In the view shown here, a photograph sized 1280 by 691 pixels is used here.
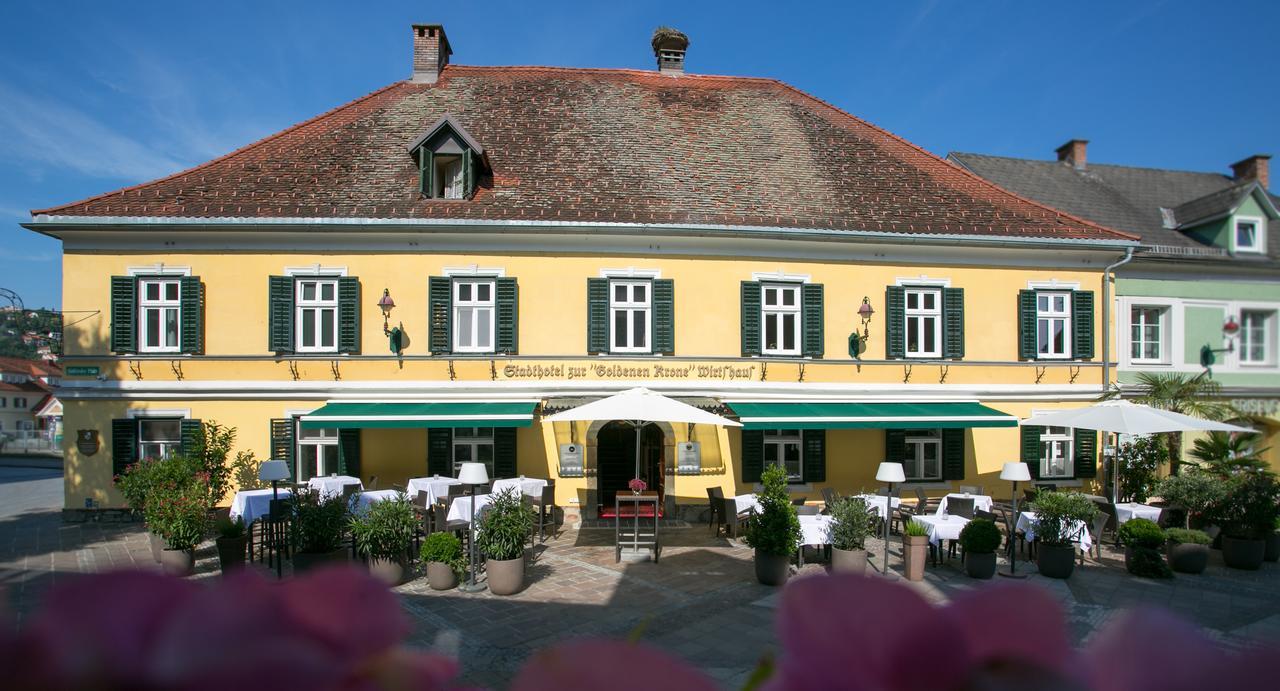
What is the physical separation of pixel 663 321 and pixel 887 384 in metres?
5.25

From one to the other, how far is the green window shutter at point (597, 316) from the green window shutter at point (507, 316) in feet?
5.05

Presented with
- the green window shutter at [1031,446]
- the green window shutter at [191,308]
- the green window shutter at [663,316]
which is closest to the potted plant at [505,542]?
the green window shutter at [663,316]

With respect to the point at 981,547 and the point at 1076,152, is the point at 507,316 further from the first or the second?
the point at 1076,152

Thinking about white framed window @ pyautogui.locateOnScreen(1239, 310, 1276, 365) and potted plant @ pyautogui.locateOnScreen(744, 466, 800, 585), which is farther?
white framed window @ pyautogui.locateOnScreen(1239, 310, 1276, 365)

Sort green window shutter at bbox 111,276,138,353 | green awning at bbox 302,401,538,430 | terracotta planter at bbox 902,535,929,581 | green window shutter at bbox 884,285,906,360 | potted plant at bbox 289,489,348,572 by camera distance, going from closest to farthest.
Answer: potted plant at bbox 289,489,348,572
terracotta planter at bbox 902,535,929,581
green awning at bbox 302,401,538,430
green window shutter at bbox 111,276,138,353
green window shutter at bbox 884,285,906,360

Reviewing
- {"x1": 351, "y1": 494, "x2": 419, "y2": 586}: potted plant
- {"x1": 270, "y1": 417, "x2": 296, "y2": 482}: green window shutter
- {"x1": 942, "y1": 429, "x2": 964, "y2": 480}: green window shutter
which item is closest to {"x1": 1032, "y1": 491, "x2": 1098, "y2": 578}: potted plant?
{"x1": 942, "y1": 429, "x2": 964, "y2": 480}: green window shutter

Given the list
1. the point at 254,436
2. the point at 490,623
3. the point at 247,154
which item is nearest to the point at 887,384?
the point at 490,623

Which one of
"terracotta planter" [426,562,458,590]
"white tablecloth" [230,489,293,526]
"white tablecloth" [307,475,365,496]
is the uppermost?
"white tablecloth" [307,475,365,496]

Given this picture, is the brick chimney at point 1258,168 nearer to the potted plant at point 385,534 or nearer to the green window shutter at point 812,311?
the green window shutter at point 812,311

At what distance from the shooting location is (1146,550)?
9438 millimetres

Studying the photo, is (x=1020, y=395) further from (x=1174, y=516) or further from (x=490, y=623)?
(x=490, y=623)

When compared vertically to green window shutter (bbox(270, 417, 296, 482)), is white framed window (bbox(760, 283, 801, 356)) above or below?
above

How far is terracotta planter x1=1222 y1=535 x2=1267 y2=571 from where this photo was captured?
32.4 feet

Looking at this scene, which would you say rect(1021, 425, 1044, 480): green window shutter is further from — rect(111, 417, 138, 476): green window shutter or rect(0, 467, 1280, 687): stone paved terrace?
rect(111, 417, 138, 476): green window shutter
